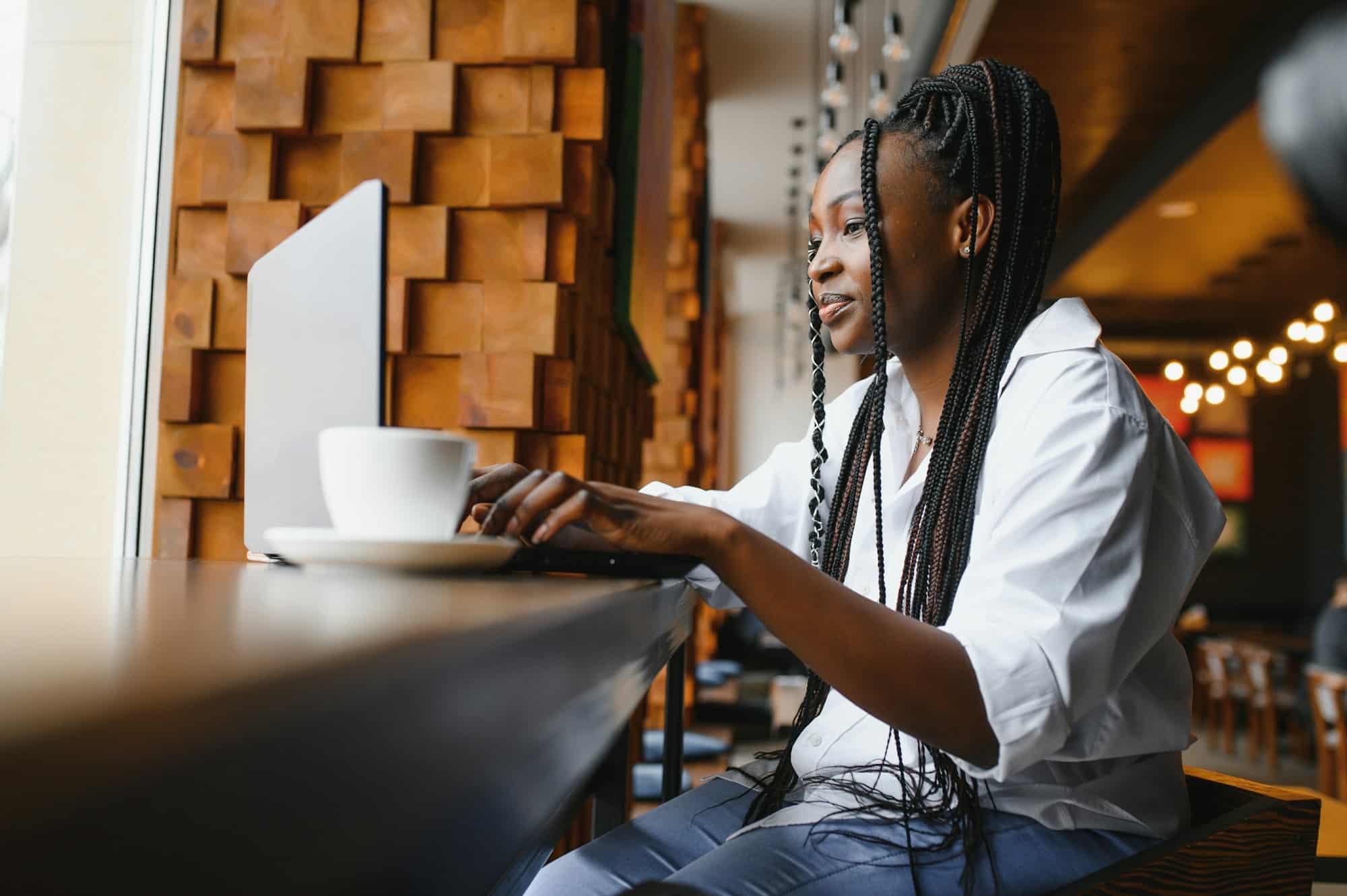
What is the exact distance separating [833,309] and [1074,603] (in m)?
0.54

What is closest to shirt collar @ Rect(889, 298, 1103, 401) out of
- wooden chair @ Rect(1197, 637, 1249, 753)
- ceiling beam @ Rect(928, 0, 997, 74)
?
ceiling beam @ Rect(928, 0, 997, 74)

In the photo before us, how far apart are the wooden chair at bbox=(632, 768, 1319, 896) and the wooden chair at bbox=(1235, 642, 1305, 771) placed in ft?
20.5

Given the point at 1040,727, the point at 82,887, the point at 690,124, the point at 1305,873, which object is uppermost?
the point at 690,124

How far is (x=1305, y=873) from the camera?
95 cm

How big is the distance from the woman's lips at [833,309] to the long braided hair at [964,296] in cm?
5

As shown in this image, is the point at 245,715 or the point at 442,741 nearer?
the point at 245,715

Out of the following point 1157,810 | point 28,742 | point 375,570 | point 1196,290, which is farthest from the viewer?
point 1196,290

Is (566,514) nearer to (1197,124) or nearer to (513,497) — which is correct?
(513,497)

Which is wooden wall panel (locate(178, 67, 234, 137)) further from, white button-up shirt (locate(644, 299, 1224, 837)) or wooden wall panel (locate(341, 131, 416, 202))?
white button-up shirt (locate(644, 299, 1224, 837))

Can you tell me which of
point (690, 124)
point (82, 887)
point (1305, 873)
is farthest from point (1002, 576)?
point (690, 124)

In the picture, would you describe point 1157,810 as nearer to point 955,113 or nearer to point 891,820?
point 891,820

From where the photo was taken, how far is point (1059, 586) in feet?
2.60

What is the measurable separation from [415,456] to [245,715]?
20.5 inches

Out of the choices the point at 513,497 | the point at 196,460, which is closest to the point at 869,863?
the point at 513,497
